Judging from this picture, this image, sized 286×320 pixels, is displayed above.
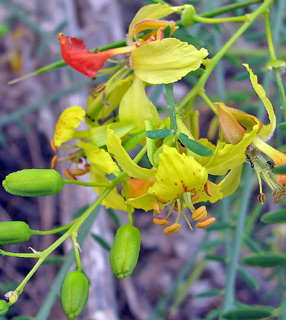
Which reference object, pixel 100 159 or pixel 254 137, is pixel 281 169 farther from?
pixel 100 159

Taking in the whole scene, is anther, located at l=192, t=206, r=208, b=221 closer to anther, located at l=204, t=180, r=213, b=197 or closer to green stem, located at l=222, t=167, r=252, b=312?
anther, located at l=204, t=180, r=213, b=197

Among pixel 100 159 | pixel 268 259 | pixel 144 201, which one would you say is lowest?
pixel 268 259

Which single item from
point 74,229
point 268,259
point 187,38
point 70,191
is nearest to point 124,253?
point 74,229

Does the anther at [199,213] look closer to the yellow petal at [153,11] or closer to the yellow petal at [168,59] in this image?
the yellow petal at [168,59]

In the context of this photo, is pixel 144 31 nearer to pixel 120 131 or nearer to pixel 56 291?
pixel 120 131

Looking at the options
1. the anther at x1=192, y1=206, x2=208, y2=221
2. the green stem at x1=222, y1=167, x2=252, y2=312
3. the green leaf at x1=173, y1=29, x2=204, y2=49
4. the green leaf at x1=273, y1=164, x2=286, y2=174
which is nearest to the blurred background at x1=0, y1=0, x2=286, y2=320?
the green stem at x1=222, y1=167, x2=252, y2=312

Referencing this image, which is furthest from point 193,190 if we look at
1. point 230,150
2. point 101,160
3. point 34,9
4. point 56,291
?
point 34,9

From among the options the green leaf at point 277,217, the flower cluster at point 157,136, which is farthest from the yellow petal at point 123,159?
the green leaf at point 277,217
